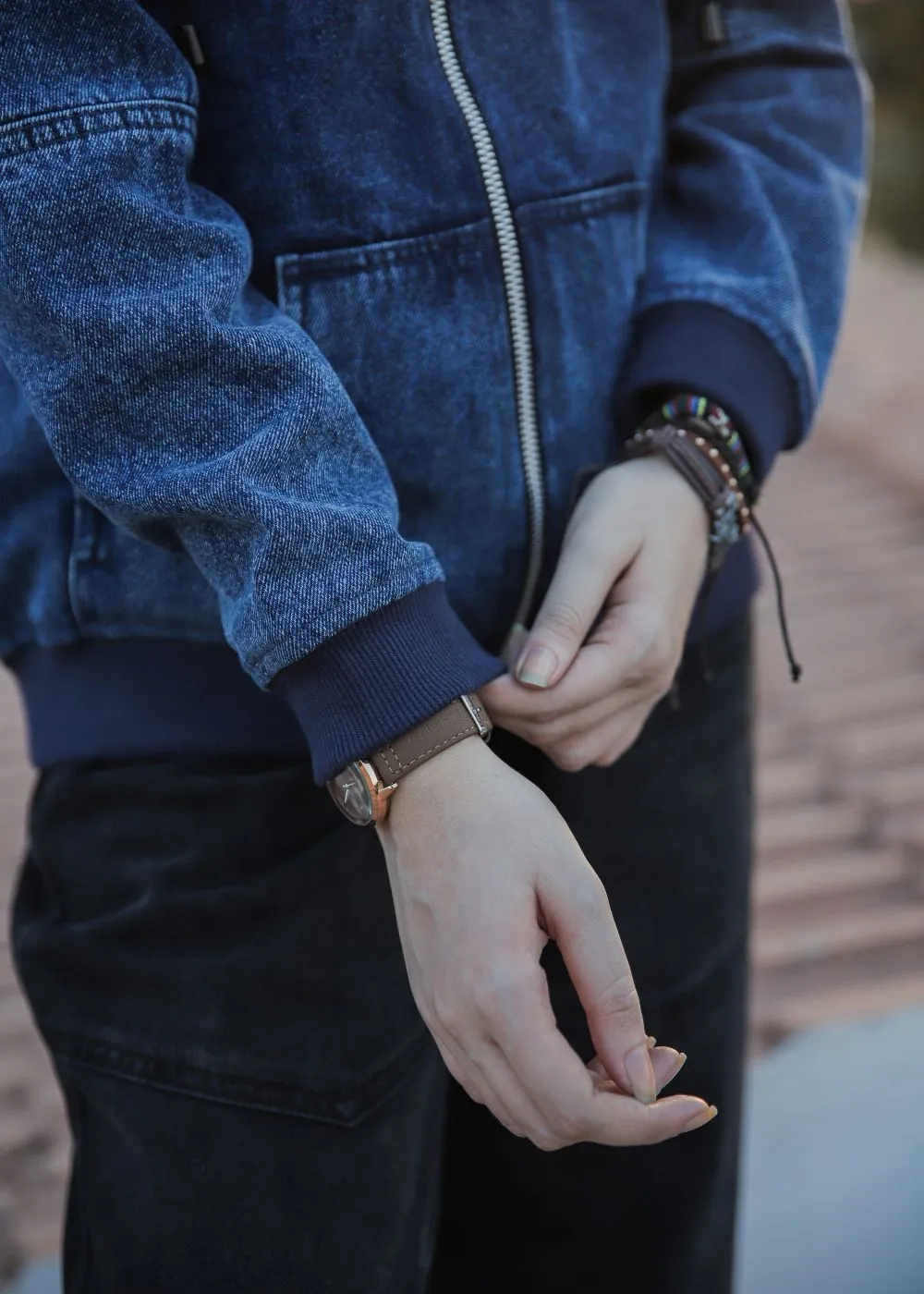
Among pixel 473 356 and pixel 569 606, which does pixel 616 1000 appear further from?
pixel 473 356

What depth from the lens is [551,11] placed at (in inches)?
36.7

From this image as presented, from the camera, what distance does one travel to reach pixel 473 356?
90 centimetres

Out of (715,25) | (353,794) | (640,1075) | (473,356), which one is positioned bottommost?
(640,1075)

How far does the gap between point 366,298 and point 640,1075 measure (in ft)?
1.79

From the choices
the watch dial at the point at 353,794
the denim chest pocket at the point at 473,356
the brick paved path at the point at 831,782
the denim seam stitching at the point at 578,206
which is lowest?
the brick paved path at the point at 831,782

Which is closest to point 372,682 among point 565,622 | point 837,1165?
point 565,622

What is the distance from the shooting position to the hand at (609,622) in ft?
2.79

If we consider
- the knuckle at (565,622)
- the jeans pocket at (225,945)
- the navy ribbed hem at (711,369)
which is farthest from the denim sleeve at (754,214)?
the jeans pocket at (225,945)

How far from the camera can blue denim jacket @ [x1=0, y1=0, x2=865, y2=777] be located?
2.40ft

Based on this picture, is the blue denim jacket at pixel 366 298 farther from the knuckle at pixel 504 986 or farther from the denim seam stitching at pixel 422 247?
the knuckle at pixel 504 986

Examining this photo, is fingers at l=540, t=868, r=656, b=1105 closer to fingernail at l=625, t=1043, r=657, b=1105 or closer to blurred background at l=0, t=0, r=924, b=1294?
fingernail at l=625, t=1043, r=657, b=1105

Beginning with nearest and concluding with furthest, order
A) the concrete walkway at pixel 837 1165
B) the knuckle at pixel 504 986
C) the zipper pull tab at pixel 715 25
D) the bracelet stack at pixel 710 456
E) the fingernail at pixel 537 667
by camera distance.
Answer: the knuckle at pixel 504 986 < the fingernail at pixel 537 667 < the bracelet stack at pixel 710 456 < the zipper pull tab at pixel 715 25 < the concrete walkway at pixel 837 1165

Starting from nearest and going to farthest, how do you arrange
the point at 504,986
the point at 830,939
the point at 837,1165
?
the point at 504,986 < the point at 837,1165 < the point at 830,939

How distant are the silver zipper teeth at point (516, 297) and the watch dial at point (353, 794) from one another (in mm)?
233
